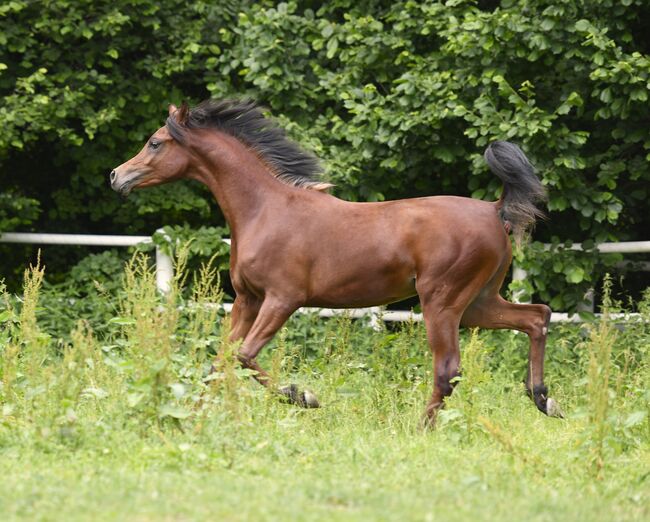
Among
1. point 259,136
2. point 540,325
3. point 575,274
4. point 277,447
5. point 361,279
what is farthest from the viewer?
point 575,274

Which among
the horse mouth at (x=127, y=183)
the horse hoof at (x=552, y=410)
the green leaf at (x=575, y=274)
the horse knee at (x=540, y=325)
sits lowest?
the horse hoof at (x=552, y=410)

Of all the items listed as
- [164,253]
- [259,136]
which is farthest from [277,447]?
[164,253]

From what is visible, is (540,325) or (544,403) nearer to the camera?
(544,403)

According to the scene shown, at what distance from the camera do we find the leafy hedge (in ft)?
29.8

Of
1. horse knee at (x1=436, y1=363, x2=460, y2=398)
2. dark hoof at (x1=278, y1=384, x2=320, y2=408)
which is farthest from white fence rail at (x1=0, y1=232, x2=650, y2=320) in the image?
dark hoof at (x1=278, y1=384, x2=320, y2=408)

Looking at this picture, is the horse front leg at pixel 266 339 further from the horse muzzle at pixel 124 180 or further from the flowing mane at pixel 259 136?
the horse muzzle at pixel 124 180

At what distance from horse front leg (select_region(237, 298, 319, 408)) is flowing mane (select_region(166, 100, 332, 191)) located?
96cm

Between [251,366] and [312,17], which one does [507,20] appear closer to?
[312,17]

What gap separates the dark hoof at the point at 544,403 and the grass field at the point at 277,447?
0.43ft

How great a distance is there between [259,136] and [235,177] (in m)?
0.38

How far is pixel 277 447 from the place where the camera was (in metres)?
5.64

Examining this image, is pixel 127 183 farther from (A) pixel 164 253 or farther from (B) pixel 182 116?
(A) pixel 164 253

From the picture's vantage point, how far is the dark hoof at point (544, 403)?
23.7 ft

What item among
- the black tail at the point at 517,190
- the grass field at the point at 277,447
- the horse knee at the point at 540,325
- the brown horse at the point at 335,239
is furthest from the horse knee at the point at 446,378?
the black tail at the point at 517,190
